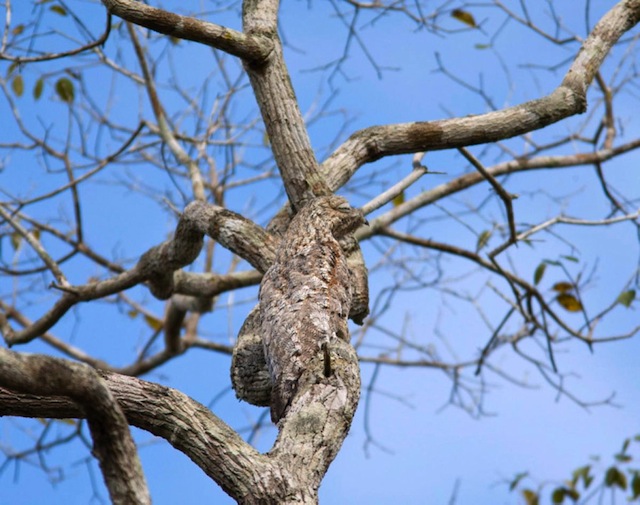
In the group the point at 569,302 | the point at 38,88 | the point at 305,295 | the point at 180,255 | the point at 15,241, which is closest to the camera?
the point at 305,295

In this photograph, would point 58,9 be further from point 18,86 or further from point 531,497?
point 531,497

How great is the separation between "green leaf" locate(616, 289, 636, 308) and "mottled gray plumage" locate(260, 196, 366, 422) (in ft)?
7.11

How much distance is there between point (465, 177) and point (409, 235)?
0.47 metres

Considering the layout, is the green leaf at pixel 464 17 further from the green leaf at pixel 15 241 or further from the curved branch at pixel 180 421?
the curved branch at pixel 180 421

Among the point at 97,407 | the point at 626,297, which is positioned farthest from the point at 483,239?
the point at 97,407

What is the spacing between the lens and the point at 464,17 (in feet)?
15.2

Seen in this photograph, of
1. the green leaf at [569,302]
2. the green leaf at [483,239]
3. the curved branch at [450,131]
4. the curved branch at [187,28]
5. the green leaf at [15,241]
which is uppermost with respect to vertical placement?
the green leaf at [15,241]

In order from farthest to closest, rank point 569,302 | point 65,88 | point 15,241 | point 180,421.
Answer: point 15,241 → point 65,88 → point 569,302 → point 180,421

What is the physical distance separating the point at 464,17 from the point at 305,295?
291 centimetres

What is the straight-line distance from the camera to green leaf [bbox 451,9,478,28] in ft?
15.2

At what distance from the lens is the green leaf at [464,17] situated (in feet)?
15.2

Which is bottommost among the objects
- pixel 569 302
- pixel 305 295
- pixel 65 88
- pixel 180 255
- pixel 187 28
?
pixel 305 295

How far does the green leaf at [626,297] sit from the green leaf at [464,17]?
5.33 feet

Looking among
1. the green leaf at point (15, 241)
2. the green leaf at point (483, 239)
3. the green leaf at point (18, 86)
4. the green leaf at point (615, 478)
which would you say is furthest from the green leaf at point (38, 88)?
the green leaf at point (615, 478)
